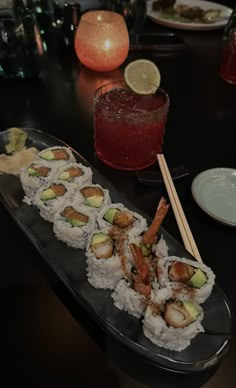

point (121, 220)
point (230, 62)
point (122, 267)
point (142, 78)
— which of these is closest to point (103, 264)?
point (122, 267)

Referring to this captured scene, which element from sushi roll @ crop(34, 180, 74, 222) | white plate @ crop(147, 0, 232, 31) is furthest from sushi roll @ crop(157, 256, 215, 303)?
white plate @ crop(147, 0, 232, 31)

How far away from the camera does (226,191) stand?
120 cm

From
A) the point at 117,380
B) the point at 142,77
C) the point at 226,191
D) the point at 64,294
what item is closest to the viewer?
the point at 117,380

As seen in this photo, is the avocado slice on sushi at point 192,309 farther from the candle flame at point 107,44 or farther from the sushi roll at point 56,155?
the candle flame at point 107,44

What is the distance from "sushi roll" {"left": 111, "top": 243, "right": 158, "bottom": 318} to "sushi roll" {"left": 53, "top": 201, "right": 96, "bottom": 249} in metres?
0.16

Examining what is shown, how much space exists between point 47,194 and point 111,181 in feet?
0.84

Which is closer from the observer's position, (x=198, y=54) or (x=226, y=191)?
(x=226, y=191)

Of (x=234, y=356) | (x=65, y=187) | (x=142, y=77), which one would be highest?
(x=142, y=77)

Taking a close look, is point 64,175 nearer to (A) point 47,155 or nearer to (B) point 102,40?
(A) point 47,155

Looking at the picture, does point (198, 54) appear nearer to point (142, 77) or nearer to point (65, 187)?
point (142, 77)

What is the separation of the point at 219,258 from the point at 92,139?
2.22ft

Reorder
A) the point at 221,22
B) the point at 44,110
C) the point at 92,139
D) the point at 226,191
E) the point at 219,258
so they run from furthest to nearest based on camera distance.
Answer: the point at 221,22 → the point at 44,110 → the point at 92,139 → the point at 226,191 → the point at 219,258

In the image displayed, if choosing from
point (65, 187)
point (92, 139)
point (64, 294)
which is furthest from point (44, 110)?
point (64, 294)

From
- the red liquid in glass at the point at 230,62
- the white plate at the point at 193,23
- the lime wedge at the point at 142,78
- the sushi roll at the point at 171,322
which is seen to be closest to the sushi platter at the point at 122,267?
the sushi roll at the point at 171,322
